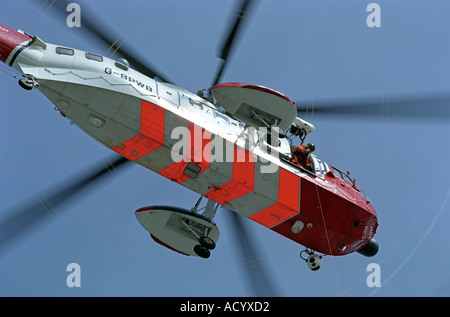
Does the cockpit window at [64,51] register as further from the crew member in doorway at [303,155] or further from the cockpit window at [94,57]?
the crew member in doorway at [303,155]

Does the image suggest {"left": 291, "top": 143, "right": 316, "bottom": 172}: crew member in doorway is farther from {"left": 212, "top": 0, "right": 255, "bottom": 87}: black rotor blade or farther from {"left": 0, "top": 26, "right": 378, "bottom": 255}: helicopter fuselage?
{"left": 212, "top": 0, "right": 255, "bottom": 87}: black rotor blade

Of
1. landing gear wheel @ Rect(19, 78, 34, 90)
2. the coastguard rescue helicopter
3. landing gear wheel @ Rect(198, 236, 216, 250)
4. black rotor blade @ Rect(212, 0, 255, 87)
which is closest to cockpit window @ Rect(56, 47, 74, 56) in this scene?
the coastguard rescue helicopter

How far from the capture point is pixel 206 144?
555 inches

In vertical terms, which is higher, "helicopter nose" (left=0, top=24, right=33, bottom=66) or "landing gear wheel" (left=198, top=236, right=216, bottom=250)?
"helicopter nose" (left=0, top=24, right=33, bottom=66)

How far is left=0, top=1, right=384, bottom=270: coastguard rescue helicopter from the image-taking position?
13.3 m

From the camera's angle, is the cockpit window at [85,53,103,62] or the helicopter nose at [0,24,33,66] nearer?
the helicopter nose at [0,24,33,66]

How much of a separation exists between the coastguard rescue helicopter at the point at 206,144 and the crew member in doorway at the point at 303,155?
1.2 inches

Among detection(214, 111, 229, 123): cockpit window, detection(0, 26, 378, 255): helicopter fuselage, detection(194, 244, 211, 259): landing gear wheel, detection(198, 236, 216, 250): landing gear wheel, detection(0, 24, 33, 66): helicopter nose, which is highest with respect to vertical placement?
detection(0, 24, 33, 66): helicopter nose

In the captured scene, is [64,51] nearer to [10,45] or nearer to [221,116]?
[10,45]

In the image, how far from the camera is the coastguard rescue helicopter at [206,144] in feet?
43.6

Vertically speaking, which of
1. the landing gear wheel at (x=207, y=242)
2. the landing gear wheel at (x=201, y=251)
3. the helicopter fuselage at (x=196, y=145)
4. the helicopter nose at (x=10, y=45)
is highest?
the helicopter nose at (x=10, y=45)

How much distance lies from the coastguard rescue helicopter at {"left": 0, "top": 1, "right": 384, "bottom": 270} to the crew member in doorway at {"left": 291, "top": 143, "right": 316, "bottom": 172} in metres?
0.03

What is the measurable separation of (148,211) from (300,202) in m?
4.44

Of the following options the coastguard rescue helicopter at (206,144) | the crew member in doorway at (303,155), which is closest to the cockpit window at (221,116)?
the coastguard rescue helicopter at (206,144)
